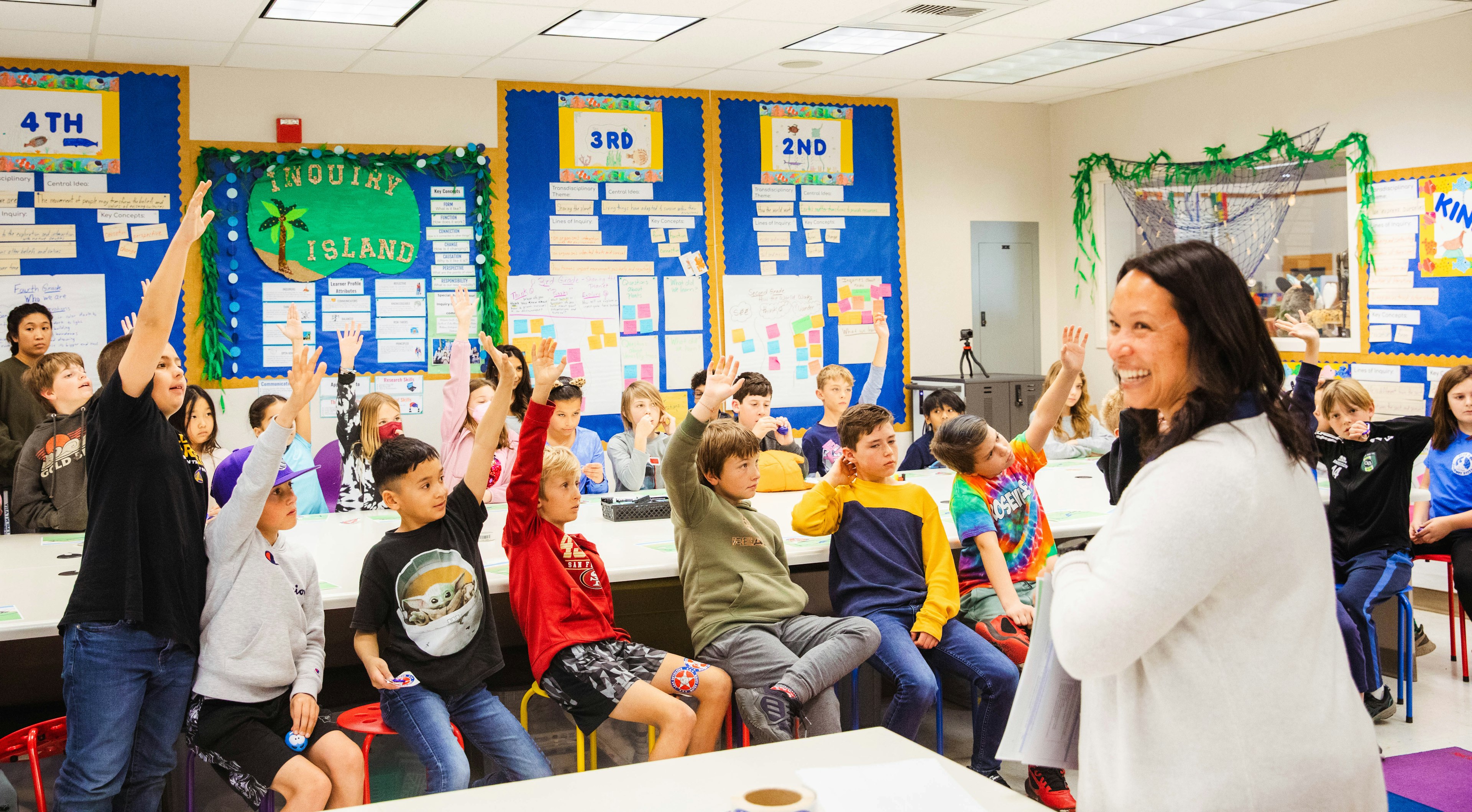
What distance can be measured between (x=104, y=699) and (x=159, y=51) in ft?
13.1

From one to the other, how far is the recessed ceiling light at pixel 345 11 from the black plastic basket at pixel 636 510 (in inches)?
91.2

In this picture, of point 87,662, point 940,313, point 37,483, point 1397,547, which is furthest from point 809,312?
point 87,662

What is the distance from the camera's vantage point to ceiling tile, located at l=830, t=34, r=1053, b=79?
5508mm

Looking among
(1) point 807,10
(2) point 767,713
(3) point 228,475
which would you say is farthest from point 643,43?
(2) point 767,713

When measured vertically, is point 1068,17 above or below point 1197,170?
above

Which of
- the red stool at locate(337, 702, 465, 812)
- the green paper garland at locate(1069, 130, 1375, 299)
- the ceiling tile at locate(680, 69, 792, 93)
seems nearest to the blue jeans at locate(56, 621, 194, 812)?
the red stool at locate(337, 702, 465, 812)

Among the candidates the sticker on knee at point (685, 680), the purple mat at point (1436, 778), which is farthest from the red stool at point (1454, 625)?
the sticker on knee at point (685, 680)

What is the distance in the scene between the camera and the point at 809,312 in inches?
274

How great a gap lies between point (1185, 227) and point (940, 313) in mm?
1545

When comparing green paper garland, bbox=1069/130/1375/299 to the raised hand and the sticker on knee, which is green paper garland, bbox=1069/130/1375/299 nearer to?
the raised hand

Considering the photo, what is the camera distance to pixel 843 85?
6602 mm

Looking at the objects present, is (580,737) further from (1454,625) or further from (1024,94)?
(1024,94)

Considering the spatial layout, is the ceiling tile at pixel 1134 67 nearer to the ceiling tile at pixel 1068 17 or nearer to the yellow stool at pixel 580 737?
the ceiling tile at pixel 1068 17

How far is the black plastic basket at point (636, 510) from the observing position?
366 cm
